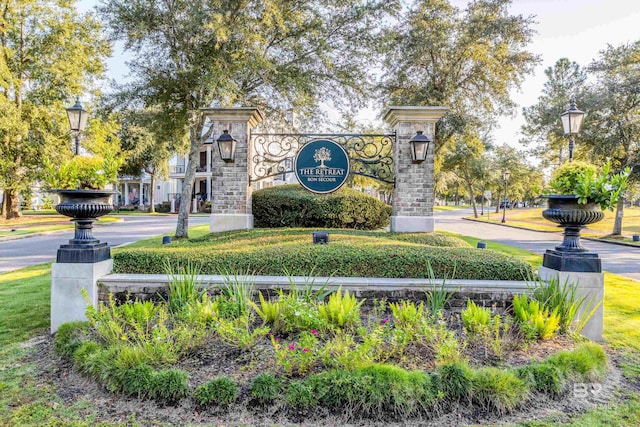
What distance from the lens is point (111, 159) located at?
4852mm

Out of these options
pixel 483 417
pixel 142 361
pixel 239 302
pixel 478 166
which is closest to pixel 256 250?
pixel 239 302

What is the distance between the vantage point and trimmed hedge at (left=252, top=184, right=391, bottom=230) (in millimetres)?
9844

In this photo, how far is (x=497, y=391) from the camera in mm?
2836

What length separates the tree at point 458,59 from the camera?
527 inches

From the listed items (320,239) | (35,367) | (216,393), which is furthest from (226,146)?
(216,393)

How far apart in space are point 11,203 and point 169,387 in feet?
85.6

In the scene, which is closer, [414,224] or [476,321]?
[476,321]

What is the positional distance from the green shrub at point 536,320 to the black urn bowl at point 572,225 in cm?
75

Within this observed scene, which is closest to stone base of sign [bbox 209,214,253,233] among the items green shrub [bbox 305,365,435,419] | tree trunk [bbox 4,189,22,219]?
green shrub [bbox 305,365,435,419]

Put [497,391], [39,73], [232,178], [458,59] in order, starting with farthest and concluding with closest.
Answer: [39,73] < [458,59] < [232,178] < [497,391]

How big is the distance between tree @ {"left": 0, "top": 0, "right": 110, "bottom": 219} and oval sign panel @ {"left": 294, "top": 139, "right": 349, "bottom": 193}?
673 inches

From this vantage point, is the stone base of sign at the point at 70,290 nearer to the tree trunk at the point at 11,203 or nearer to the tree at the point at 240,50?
the tree at the point at 240,50

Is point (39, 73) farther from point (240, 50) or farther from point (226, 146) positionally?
point (226, 146)

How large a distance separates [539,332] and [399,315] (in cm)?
144
